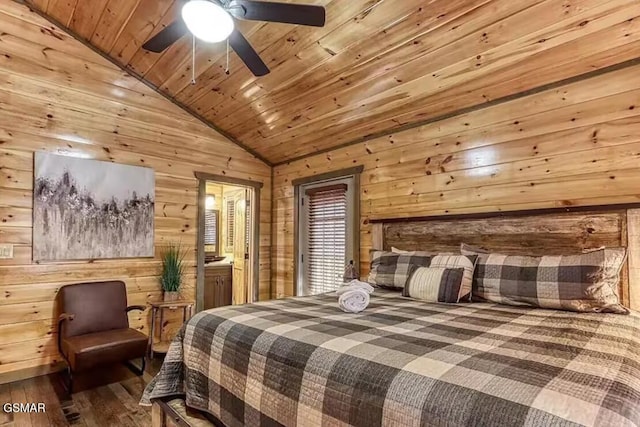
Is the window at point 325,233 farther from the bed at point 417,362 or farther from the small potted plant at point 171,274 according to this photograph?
the bed at point 417,362

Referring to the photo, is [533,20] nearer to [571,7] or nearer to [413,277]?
[571,7]

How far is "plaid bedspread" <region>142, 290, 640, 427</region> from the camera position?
0.97 m

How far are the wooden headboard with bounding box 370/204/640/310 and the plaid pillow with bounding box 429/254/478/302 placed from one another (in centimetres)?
42

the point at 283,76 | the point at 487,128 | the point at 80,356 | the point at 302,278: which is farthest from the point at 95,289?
the point at 487,128

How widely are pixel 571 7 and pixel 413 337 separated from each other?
2.10m

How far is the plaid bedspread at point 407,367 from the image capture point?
0.97m

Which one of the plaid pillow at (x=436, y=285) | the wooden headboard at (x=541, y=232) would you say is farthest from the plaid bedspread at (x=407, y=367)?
the wooden headboard at (x=541, y=232)

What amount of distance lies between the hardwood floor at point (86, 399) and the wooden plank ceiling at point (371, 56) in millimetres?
2908

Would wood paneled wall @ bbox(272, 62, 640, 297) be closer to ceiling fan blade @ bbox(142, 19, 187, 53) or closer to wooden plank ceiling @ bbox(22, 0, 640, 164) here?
wooden plank ceiling @ bbox(22, 0, 640, 164)

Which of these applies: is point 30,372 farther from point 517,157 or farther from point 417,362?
point 517,157

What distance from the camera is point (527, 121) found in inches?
108

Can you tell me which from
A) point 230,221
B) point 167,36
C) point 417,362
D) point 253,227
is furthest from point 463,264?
point 230,221

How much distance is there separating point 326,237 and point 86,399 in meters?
2.76

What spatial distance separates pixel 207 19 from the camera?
1879 millimetres
